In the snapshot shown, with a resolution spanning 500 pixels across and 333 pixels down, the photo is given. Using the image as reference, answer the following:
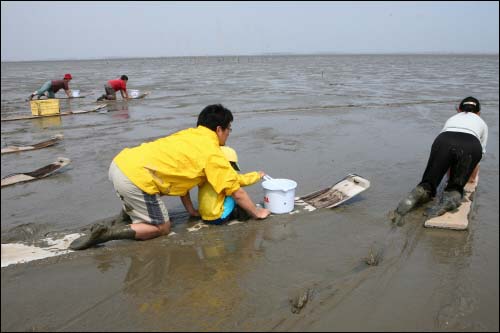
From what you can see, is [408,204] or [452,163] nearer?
[408,204]

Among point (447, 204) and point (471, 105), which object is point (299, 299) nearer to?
point (447, 204)

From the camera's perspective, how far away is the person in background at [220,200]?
431 centimetres

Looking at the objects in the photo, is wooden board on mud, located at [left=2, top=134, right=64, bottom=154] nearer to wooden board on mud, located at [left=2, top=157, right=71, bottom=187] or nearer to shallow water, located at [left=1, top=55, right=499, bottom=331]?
shallow water, located at [left=1, top=55, right=499, bottom=331]

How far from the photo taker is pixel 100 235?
12.5ft

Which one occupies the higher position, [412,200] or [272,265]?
[412,200]

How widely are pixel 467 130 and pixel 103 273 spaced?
4.56 metres

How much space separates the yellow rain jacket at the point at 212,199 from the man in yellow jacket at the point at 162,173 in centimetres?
20

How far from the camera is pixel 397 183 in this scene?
6188mm

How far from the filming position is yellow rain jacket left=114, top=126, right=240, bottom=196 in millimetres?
3809

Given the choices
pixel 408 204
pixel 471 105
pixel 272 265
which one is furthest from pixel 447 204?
pixel 272 265

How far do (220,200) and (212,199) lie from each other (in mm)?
98

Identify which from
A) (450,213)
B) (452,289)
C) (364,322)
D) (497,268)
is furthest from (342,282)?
(450,213)

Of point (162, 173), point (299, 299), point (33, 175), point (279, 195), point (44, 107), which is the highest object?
point (44, 107)

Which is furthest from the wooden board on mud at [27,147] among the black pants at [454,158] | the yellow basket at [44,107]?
the black pants at [454,158]
